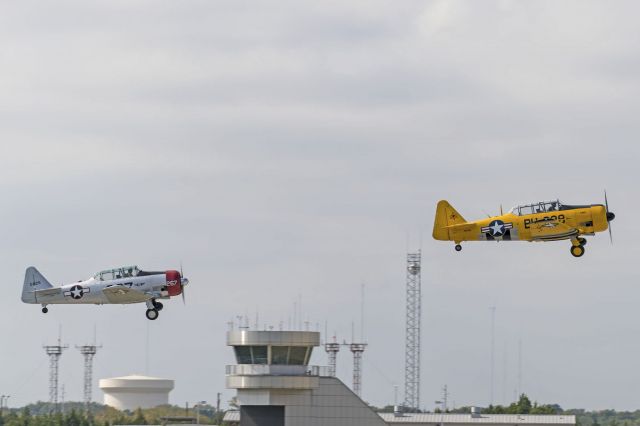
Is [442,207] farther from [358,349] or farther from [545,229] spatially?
[358,349]

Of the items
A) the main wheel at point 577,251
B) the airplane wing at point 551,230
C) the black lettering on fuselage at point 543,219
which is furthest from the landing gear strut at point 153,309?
the main wheel at point 577,251

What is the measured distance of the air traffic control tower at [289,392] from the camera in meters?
109

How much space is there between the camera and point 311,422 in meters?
109

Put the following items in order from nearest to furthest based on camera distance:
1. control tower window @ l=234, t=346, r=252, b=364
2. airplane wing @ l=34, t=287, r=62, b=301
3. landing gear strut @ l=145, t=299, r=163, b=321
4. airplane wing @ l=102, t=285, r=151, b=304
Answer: landing gear strut @ l=145, t=299, r=163, b=321
airplane wing @ l=102, t=285, r=151, b=304
airplane wing @ l=34, t=287, r=62, b=301
control tower window @ l=234, t=346, r=252, b=364

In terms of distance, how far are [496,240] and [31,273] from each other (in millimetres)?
35422

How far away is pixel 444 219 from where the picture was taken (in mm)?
100750

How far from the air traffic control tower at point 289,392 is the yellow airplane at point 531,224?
1777cm

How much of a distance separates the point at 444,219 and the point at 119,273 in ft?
80.9

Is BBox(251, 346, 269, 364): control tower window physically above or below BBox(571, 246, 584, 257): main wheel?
below

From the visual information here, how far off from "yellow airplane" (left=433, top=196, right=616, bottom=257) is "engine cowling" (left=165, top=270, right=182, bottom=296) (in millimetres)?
19706

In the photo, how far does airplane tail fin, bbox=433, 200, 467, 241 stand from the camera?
99750 mm

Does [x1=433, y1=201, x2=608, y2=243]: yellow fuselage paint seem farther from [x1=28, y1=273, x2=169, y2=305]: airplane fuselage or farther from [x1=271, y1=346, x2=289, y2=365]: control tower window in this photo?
[x1=28, y1=273, x2=169, y2=305]: airplane fuselage

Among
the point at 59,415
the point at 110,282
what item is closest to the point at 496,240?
the point at 110,282

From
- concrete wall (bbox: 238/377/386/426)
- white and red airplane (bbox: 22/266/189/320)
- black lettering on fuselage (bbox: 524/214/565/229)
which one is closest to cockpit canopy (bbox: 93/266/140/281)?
white and red airplane (bbox: 22/266/189/320)
